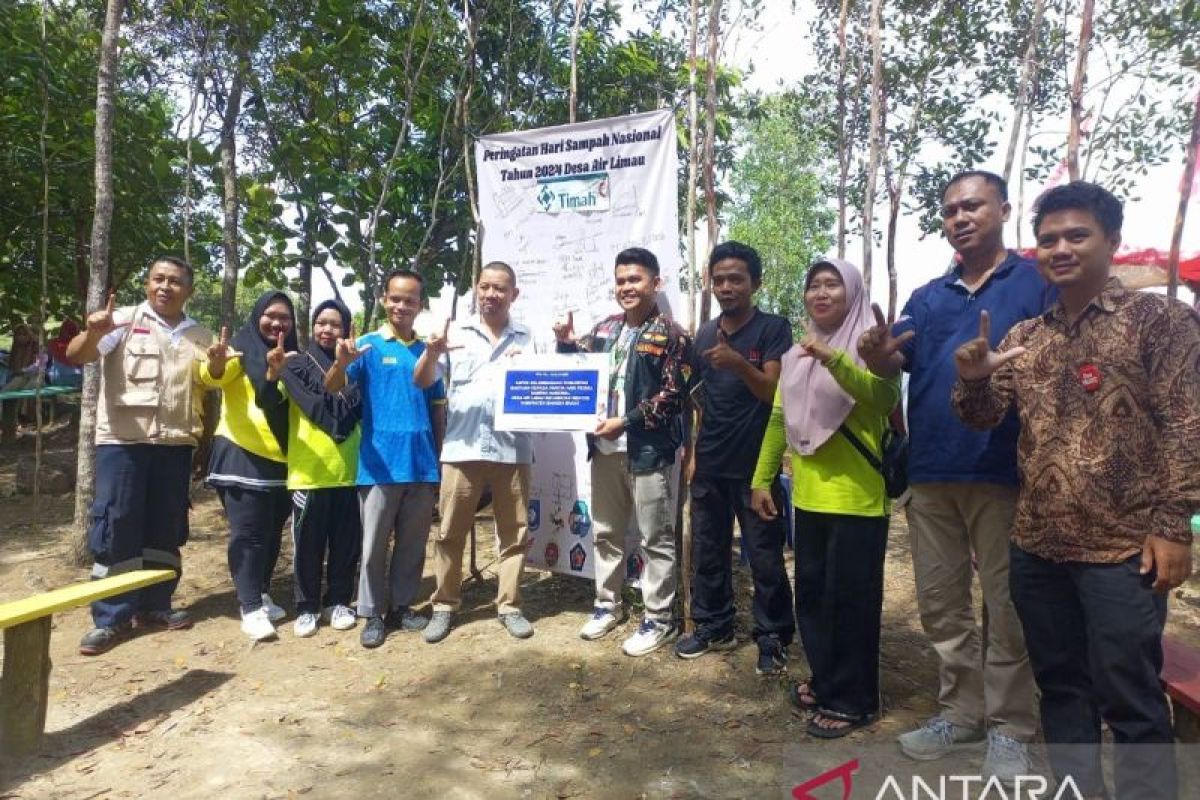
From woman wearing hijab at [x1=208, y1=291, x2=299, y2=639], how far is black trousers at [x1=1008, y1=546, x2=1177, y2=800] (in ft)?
12.5

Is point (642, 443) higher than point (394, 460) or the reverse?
higher

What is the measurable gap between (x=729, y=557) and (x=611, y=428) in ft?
2.98

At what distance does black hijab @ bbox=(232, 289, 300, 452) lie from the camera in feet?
13.9

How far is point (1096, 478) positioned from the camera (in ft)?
7.49

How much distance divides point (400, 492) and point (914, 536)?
2764 mm

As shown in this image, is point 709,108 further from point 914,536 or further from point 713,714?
point 713,714

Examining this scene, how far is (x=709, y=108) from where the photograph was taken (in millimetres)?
6301

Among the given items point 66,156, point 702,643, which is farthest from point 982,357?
Result: point 66,156

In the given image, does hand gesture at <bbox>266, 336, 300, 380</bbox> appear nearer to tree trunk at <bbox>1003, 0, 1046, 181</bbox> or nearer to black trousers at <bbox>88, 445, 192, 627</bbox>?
black trousers at <bbox>88, 445, 192, 627</bbox>

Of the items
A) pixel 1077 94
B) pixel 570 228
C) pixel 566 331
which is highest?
pixel 1077 94

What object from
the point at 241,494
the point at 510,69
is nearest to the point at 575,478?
the point at 241,494

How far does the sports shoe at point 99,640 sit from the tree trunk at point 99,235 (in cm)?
155

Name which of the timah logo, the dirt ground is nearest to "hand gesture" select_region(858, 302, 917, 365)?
the dirt ground

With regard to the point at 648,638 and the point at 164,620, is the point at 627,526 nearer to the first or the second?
the point at 648,638
